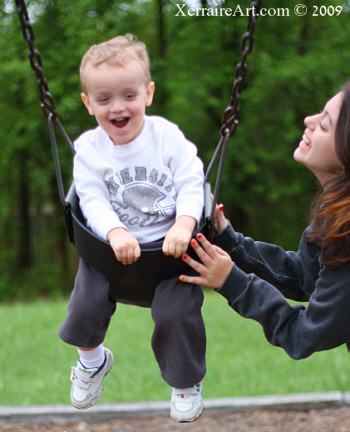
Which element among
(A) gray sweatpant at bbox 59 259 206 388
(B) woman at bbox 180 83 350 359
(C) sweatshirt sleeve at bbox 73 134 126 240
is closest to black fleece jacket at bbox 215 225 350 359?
(B) woman at bbox 180 83 350 359

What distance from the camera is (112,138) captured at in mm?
2309

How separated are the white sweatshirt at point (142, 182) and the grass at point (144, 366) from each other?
2595 millimetres

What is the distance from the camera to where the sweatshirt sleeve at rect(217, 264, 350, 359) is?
82.4 inches

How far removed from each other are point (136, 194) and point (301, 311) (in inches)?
29.2

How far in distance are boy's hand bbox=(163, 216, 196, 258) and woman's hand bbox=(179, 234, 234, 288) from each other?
45 millimetres

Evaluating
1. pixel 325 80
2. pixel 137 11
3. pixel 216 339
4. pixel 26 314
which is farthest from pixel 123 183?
pixel 137 11

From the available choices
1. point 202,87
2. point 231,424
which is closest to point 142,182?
point 231,424

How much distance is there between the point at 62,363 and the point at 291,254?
327cm

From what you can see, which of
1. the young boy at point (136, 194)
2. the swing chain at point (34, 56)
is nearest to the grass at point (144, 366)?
the young boy at point (136, 194)

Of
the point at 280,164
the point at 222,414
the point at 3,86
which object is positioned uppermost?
the point at 3,86

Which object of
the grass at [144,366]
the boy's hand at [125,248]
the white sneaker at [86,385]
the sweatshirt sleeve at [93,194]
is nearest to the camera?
the boy's hand at [125,248]

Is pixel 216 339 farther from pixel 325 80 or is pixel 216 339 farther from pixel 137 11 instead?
pixel 137 11

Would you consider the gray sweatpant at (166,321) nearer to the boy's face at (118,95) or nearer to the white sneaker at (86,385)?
the white sneaker at (86,385)

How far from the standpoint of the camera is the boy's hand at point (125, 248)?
6.82 ft
